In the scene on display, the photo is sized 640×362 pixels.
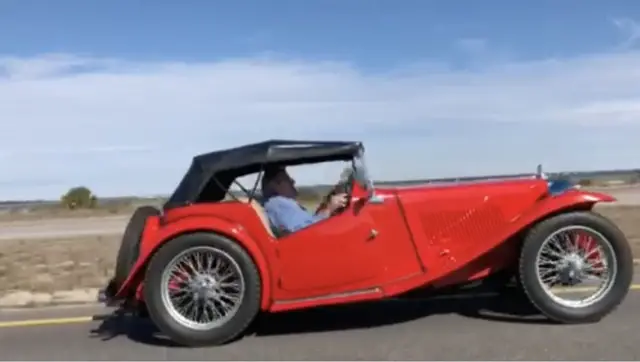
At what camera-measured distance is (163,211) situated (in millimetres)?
7340

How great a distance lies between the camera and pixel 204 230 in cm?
697

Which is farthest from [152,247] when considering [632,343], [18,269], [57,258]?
[57,258]

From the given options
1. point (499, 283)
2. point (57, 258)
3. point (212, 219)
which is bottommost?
point (57, 258)

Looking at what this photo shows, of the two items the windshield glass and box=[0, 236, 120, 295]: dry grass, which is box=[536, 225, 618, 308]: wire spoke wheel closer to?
the windshield glass

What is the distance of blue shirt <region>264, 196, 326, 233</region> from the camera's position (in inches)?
281

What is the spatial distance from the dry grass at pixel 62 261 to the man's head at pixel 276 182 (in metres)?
4.57

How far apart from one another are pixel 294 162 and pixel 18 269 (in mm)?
8513

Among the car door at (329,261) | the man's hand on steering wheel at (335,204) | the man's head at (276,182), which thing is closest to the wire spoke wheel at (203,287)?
the car door at (329,261)

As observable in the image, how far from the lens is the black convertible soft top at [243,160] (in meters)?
7.29

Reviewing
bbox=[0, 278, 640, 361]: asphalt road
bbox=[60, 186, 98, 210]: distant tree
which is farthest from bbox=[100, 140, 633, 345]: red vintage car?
bbox=[60, 186, 98, 210]: distant tree

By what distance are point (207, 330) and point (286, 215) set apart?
106cm

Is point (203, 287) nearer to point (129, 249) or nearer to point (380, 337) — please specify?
point (129, 249)

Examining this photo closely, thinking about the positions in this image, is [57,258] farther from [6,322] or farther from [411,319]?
[411,319]

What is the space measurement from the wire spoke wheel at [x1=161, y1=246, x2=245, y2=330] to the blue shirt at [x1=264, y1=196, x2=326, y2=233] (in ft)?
1.75
